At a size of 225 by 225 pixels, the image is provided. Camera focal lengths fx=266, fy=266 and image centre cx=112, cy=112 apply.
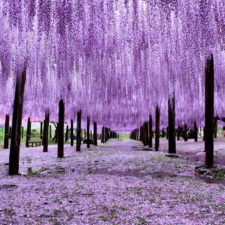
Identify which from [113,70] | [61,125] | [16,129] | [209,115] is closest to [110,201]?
[16,129]

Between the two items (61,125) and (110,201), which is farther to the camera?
(61,125)

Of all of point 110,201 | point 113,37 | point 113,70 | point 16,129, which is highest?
point 113,37

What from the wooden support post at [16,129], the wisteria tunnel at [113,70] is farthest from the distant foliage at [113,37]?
the wooden support post at [16,129]

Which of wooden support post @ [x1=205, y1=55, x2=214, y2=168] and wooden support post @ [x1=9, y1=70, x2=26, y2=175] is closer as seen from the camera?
wooden support post @ [x1=9, y1=70, x2=26, y2=175]

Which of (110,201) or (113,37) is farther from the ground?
(113,37)

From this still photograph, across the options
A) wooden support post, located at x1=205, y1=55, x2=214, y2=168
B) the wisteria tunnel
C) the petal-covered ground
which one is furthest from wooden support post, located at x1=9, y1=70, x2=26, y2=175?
wooden support post, located at x1=205, y1=55, x2=214, y2=168

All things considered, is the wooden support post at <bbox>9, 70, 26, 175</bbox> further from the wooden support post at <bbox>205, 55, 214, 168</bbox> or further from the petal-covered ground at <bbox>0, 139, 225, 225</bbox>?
the wooden support post at <bbox>205, 55, 214, 168</bbox>

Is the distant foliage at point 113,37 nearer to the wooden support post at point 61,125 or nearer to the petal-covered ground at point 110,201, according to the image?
the wooden support post at point 61,125

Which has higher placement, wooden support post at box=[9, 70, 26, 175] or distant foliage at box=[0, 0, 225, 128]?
distant foliage at box=[0, 0, 225, 128]

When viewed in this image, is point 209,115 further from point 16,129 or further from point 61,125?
point 61,125

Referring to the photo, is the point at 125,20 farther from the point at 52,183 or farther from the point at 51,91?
the point at 51,91

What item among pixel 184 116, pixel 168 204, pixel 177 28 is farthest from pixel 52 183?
pixel 184 116

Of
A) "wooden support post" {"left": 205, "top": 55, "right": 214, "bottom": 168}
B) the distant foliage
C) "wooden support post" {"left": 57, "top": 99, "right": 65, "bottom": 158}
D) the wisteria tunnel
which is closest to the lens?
the wisteria tunnel

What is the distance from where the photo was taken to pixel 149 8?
7855 mm
